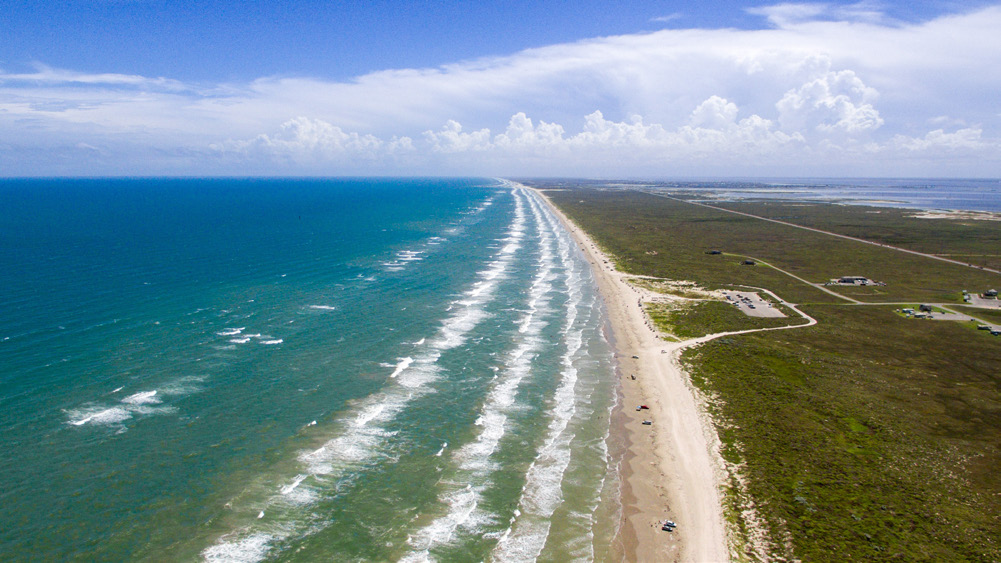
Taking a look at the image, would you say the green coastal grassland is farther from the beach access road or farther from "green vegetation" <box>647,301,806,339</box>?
the beach access road

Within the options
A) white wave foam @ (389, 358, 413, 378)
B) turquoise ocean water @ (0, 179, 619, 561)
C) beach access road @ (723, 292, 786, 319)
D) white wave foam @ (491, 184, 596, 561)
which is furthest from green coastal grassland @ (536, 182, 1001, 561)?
white wave foam @ (389, 358, 413, 378)

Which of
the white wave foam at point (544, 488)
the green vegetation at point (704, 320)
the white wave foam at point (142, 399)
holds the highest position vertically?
the green vegetation at point (704, 320)

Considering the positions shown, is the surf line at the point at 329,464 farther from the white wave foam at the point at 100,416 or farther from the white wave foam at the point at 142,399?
the white wave foam at the point at 142,399

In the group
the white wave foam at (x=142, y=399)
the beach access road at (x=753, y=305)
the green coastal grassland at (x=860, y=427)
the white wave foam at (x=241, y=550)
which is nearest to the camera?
the white wave foam at (x=241, y=550)

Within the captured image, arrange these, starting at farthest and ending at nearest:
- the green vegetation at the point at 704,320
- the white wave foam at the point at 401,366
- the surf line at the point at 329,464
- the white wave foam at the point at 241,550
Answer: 1. the green vegetation at the point at 704,320
2. the white wave foam at the point at 401,366
3. the surf line at the point at 329,464
4. the white wave foam at the point at 241,550

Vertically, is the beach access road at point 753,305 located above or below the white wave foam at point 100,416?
above

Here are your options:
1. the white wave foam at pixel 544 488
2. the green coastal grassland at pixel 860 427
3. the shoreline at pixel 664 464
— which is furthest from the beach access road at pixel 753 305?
the white wave foam at pixel 544 488

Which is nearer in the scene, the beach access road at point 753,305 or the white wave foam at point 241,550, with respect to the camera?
the white wave foam at point 241,550

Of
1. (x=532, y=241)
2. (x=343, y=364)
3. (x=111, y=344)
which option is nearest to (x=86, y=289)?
(x=111, y=344)
